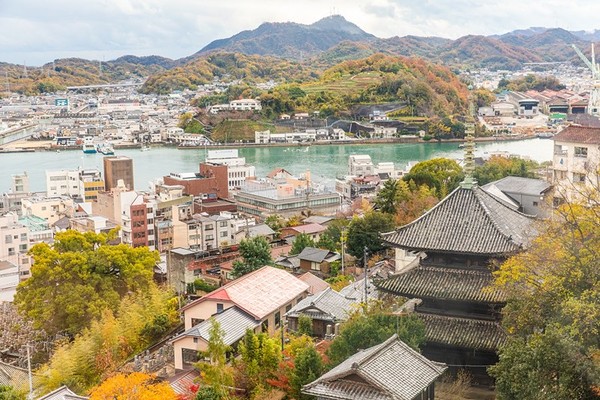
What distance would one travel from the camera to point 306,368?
20.1 ft

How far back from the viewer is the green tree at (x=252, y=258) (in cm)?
1337

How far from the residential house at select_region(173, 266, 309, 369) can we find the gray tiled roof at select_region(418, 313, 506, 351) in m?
3.20

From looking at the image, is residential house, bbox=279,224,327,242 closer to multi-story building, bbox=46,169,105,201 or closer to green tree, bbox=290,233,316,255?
green tree, bbox=290,233,316,255

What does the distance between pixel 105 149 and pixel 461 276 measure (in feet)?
148

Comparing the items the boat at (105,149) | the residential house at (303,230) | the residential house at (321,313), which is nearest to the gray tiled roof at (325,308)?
the residential house at (321,313)

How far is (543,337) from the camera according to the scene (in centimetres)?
478

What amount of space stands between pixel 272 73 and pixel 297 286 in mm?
84960

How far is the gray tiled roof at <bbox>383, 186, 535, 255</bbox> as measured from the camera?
242 inches

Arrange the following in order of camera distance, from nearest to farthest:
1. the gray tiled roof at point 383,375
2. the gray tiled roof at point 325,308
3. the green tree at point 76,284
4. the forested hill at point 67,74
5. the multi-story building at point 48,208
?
the gray tiled roof at point 383,375 → the gray tiled roof at point 325,308 → the green tree at point 76,284 → the multi-story building at point 48,208 → the forested hill at point 67,74

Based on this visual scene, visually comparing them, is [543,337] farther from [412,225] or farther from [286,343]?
[286,343]

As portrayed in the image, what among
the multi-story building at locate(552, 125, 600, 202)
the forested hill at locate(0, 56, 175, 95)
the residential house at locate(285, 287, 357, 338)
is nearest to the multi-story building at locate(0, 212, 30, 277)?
the residential house at locate(285, 287, 357, 338)

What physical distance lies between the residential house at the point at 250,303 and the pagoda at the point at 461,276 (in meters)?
3.02

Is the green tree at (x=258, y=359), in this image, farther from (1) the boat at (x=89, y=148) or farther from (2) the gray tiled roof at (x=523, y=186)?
(1) the boat at (x=89, y=148)

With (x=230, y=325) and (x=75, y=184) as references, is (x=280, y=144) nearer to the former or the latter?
(x=75, y=184)
